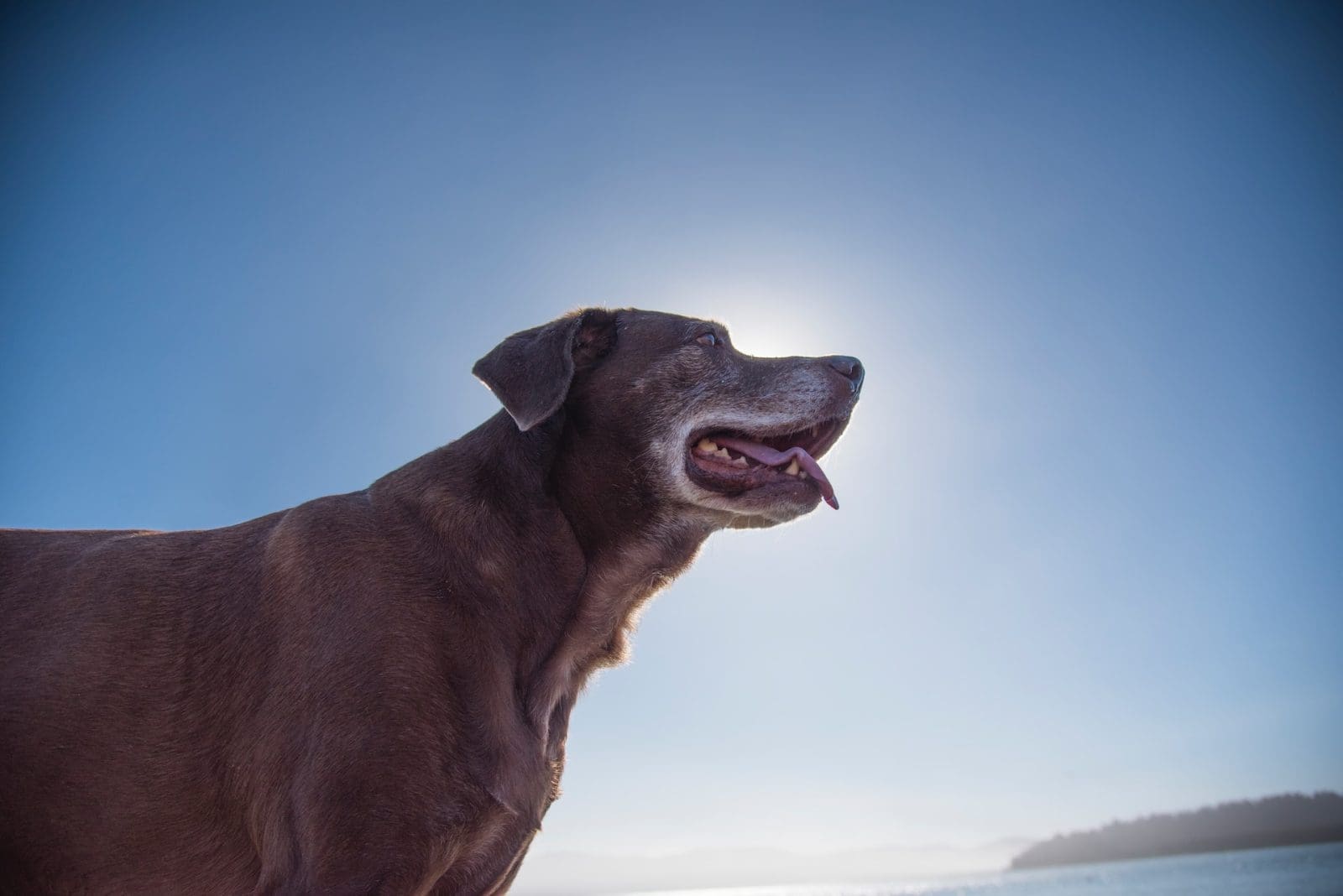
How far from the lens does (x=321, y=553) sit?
11.9 feet

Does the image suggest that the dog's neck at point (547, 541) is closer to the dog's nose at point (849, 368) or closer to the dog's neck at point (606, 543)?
the dog's neck at point (606, 543)

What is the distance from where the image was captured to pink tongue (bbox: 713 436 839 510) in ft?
15.7

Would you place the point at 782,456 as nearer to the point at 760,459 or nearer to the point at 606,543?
the point at 760,459

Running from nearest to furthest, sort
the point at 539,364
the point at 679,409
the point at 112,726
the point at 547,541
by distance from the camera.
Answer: the point at 112,726
the point at 547,541
the point at 539,364
the point at 679,409

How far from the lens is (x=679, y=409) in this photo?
4816 mm

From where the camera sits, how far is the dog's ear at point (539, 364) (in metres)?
4.26

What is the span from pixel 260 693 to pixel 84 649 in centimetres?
78

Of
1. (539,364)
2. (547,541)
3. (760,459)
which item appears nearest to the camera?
(547,541)

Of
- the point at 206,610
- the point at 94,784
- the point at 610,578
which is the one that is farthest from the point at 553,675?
the point at 94,784

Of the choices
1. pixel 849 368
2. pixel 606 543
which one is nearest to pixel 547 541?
pixel 606 543

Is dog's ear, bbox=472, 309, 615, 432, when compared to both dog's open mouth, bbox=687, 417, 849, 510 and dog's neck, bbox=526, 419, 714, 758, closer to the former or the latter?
dog's neck, bbox=526, 419, 714, 758

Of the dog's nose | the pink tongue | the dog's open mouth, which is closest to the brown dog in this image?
the dog's open mouth

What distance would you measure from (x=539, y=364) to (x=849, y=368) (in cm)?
204

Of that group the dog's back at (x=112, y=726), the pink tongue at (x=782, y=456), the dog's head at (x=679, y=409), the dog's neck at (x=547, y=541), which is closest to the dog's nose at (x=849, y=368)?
the dog's head at (x=679, y=409)
